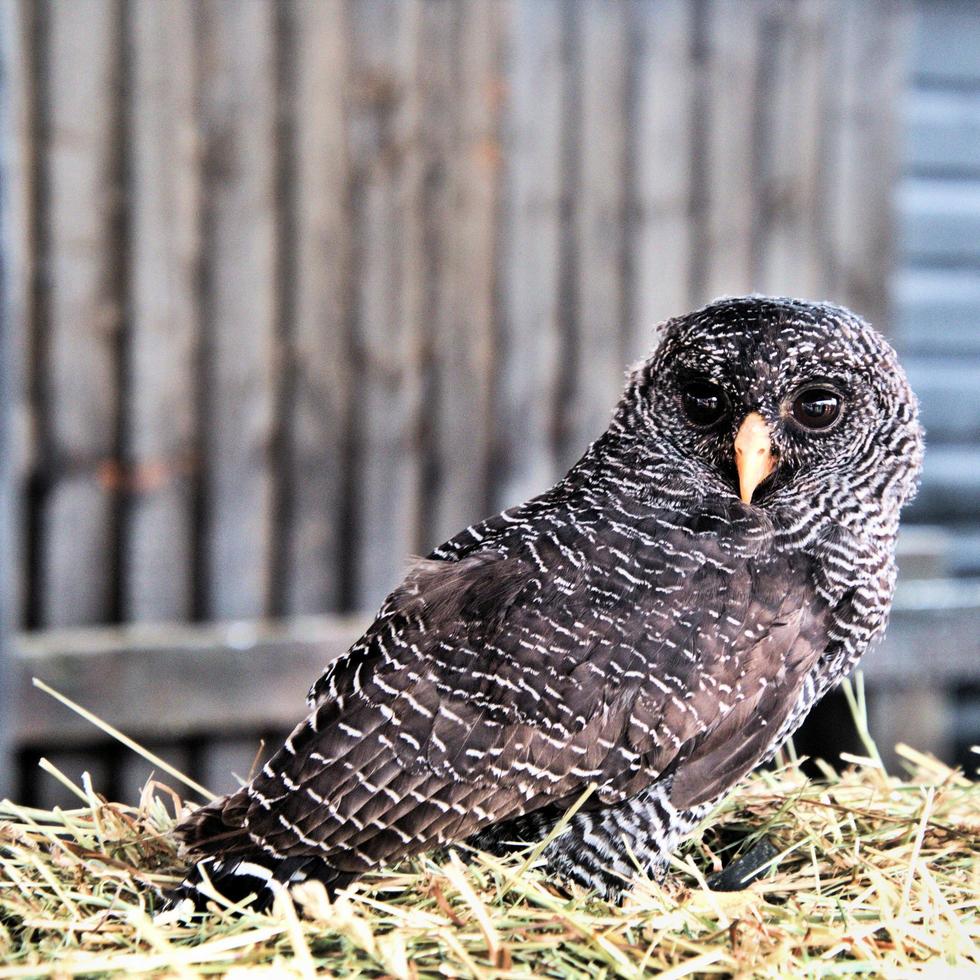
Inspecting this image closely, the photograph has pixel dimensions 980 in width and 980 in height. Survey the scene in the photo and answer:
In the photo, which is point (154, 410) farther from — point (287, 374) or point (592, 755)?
point (592, 755)

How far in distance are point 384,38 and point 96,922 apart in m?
3.56

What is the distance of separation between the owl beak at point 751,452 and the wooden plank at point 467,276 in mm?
2419

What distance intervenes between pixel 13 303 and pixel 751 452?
2.61 meters

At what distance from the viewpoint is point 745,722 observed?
2873mm

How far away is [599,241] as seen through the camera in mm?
5449

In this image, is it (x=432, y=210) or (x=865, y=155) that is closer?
(x=432, y=210)

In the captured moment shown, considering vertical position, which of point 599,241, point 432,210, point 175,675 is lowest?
point 175,675

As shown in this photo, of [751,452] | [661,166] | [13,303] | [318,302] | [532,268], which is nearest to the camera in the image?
[751,452]

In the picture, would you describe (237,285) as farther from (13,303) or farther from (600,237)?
(600,237)

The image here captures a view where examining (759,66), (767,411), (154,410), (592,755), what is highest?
(759,66)

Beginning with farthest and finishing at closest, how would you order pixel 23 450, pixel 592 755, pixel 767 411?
pixel 23 450
pixel 767 411
pixel 592 755

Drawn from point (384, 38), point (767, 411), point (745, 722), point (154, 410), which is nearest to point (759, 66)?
point (384, 38)

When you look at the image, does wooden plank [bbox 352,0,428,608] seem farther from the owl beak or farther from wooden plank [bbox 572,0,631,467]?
the owl beak

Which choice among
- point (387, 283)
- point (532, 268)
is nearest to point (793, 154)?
point (532, 268)
